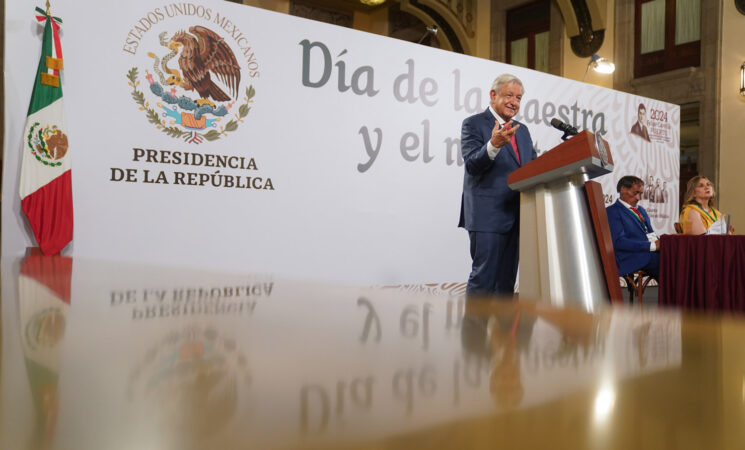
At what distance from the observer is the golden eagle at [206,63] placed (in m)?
2.88

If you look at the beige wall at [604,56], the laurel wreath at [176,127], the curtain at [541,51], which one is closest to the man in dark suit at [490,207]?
the laurel wreath at [176,127]

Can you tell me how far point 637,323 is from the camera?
186mm

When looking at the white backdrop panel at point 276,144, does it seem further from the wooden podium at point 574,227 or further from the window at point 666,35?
the window at point 666,35

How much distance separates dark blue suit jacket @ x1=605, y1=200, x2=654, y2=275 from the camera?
3477 mm

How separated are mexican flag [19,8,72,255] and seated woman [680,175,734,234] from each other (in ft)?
11.7

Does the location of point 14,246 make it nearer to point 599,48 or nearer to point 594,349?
point 594,349

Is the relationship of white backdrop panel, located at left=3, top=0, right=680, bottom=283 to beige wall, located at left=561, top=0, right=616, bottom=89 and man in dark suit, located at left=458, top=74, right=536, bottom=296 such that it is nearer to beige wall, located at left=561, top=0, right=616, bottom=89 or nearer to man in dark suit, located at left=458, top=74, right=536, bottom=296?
man in dark suit, located at left=458, top=74, right=536, bottom=296

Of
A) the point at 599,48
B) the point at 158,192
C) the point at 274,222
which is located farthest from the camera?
the point at 599,48

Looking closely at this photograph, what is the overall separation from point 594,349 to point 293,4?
34.1ft

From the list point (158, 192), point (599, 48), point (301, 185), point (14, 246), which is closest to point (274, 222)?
point (301, 185)

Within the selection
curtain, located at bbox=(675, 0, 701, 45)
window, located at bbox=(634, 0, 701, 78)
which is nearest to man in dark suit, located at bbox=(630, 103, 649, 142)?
window, located at bbox=(634, 0, 701, 78)

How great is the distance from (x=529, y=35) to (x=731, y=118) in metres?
3.55

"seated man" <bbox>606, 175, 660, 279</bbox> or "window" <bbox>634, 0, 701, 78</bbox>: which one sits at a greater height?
"window" <bbox>634, 0, 701, 78</bbox>

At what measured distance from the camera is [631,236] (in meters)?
3.60
